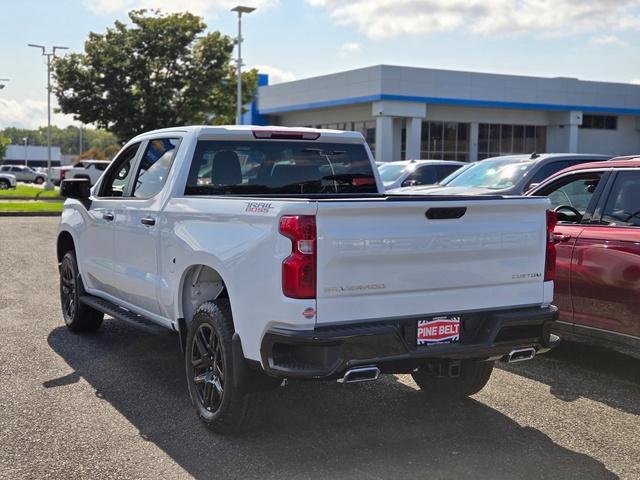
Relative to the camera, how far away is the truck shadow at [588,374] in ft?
18.9

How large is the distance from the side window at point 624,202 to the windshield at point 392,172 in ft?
31.8

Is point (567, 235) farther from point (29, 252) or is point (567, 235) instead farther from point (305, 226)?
point (29, 252)

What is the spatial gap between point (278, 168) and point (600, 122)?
46.9 meters

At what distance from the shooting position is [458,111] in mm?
44125

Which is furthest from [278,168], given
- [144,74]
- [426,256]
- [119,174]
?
[144,74]

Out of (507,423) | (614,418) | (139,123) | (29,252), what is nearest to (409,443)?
(507,423)

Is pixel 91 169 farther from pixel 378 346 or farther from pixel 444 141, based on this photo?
pixel 378 346

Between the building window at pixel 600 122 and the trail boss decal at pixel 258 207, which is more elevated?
the building window at pixel 600 122

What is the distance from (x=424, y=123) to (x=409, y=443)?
3950 cm

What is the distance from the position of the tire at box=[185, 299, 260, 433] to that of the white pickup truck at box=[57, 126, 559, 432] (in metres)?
0.01

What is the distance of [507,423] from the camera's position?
5.12 m

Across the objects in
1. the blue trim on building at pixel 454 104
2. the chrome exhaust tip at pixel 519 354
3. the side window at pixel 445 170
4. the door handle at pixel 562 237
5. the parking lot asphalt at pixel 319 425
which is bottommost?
the parking lot asphalt at pixel 319 425

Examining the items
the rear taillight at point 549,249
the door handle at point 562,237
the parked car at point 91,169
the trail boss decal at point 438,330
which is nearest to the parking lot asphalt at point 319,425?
the trail boss decal at point 438,330

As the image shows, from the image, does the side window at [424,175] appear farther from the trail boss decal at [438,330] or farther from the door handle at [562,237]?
the trail boss decal at [438,330]
